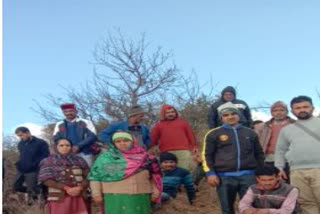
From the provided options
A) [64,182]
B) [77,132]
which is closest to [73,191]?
[64,182]

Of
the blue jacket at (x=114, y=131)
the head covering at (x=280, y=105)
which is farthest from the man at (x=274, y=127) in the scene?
the blue jacket at (x=114, y=131)

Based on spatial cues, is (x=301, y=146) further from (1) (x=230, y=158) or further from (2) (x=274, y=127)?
(2) (x=274, y=127)

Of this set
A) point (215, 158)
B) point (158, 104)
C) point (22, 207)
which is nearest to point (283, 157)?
point (215, 158)

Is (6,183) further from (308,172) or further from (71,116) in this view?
(308,172)

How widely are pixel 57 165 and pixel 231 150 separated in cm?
225

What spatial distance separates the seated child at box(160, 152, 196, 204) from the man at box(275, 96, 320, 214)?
212cm

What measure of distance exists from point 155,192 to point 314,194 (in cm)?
194

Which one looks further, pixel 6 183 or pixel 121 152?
pixel 6 183

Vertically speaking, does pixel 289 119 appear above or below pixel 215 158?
above

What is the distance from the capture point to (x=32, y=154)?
8695 mm

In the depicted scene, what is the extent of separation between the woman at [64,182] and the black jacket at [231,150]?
168 cm

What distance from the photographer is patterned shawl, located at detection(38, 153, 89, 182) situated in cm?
687

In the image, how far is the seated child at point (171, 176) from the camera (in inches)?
326

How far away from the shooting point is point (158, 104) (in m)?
14.3
